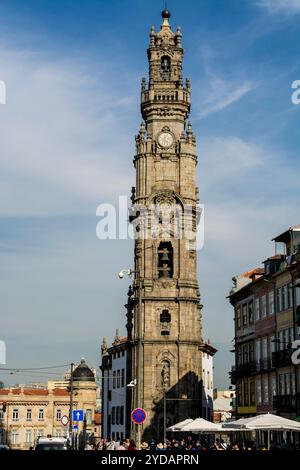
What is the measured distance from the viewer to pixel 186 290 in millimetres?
76375

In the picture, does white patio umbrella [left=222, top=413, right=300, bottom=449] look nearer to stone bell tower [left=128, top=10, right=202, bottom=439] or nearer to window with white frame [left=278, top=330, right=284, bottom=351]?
window with white frame [left=278, top=330, right=284, bottom=351]

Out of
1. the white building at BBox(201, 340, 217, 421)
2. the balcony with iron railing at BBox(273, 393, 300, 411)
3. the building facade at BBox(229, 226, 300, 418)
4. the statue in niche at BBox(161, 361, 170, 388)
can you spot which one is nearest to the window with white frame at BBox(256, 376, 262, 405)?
the building facade at BBox(229, 226, 300, 418)

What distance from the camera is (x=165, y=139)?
80.7 metres

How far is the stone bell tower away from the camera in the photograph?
74875mm

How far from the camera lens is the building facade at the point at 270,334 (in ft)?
170

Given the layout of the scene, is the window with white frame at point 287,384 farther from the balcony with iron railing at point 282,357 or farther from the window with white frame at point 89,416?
the window with white frame at point 89,416

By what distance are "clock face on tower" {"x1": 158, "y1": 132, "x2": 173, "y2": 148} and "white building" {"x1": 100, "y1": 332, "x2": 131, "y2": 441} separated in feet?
68.5

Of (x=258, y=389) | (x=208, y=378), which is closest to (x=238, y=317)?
(x=258, y=389)

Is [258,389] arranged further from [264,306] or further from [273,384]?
[264,306]

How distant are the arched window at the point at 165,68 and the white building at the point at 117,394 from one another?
28.1 m

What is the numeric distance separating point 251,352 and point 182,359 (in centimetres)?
1449

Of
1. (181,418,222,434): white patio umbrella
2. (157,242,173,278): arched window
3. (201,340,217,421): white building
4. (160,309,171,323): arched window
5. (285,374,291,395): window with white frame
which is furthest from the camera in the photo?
(201,340,217,421): white building

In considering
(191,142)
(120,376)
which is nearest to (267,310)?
(191,142)
